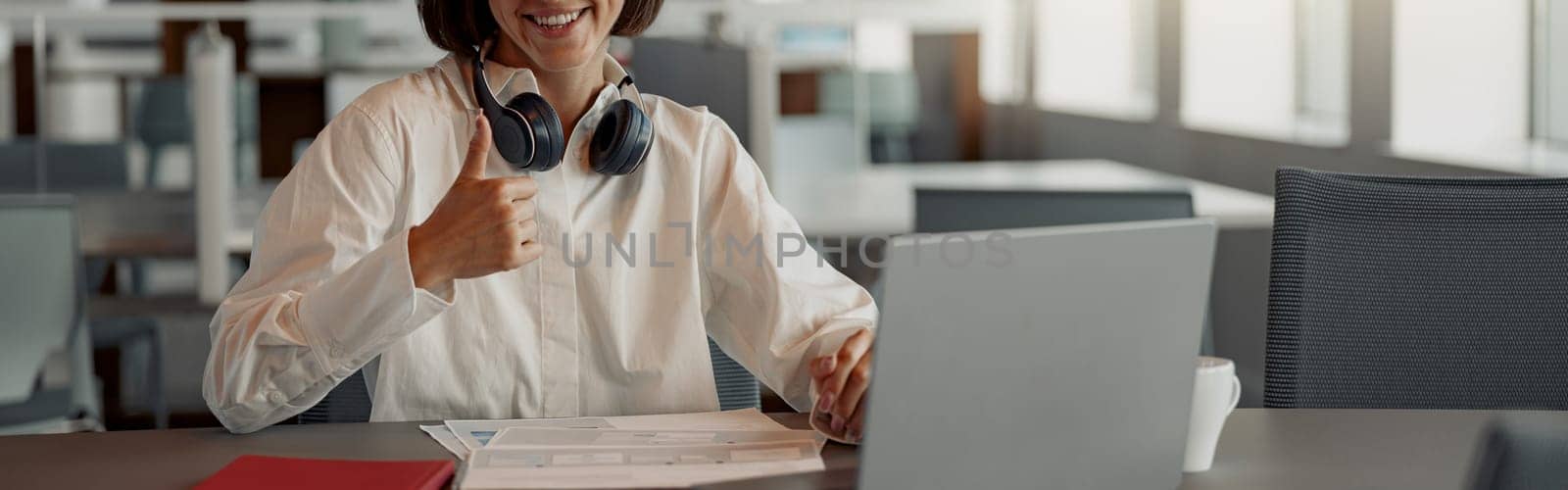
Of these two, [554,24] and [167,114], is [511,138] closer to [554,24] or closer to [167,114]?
[554,24]

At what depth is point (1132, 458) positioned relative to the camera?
0.97 metres

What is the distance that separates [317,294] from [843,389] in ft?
1.24

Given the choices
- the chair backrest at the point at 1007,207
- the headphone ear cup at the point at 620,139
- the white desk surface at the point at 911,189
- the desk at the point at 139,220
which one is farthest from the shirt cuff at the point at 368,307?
the desk at the point at 139,220

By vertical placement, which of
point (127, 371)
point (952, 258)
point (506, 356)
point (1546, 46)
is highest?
point (1546, 46)

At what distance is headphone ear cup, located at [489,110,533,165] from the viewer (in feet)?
4.30

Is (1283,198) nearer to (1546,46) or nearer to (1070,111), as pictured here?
(1546,46)

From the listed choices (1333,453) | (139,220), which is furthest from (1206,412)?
(139,220)

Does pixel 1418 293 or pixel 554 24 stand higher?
pixel 554 24

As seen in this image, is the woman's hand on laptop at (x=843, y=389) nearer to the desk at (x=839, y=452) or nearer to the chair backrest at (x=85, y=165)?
the desk at (x=839, y=452)

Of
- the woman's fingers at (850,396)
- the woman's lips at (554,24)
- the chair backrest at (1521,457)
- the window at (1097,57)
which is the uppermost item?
the window at (1097,57)

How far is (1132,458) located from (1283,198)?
0.66 metres

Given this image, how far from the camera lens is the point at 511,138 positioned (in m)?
1.32

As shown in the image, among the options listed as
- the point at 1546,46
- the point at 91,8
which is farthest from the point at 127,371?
the point at 1546,46

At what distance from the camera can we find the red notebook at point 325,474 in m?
1.00
